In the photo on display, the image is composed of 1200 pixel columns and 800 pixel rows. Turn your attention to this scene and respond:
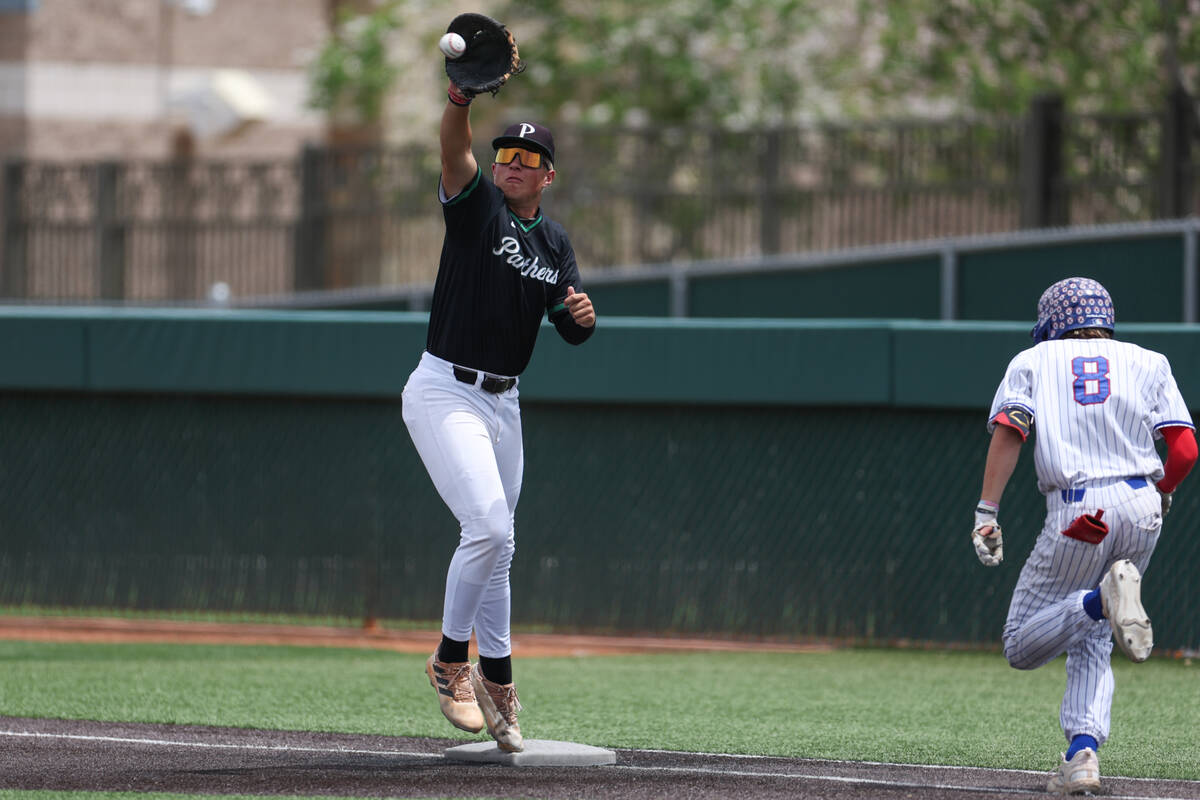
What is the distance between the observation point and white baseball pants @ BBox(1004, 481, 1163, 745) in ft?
18.4

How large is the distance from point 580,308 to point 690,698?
2.58 m

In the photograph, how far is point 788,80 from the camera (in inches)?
874

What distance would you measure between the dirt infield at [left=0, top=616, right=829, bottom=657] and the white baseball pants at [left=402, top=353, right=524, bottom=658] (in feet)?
12.4

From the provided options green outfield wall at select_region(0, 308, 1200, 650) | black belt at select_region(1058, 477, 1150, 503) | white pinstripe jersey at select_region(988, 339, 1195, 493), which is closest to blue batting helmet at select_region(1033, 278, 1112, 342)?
white pinstripe jersey at select_region(988, 339, 1195, 493)

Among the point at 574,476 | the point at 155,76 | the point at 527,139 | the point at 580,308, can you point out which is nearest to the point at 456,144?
the point at 527,139

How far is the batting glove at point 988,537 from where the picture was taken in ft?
18.5

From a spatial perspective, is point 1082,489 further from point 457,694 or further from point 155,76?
point 155,76

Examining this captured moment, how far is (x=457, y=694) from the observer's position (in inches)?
235

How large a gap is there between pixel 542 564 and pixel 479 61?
4.91 metres

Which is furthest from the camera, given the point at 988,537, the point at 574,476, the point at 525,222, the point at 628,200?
the point at 628,200

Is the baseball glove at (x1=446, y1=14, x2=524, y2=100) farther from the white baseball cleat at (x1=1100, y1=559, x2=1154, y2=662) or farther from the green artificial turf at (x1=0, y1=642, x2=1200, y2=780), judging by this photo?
the green artificial turf at (x1=0, y1=642, x2=1200, y2=780)

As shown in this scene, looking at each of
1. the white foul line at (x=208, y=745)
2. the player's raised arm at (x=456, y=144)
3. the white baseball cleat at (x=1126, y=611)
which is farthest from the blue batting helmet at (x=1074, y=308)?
the white foul line at (x=208, y=745)

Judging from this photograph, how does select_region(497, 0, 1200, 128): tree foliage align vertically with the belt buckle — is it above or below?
above

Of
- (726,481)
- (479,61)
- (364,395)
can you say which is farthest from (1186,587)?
(479,61)
